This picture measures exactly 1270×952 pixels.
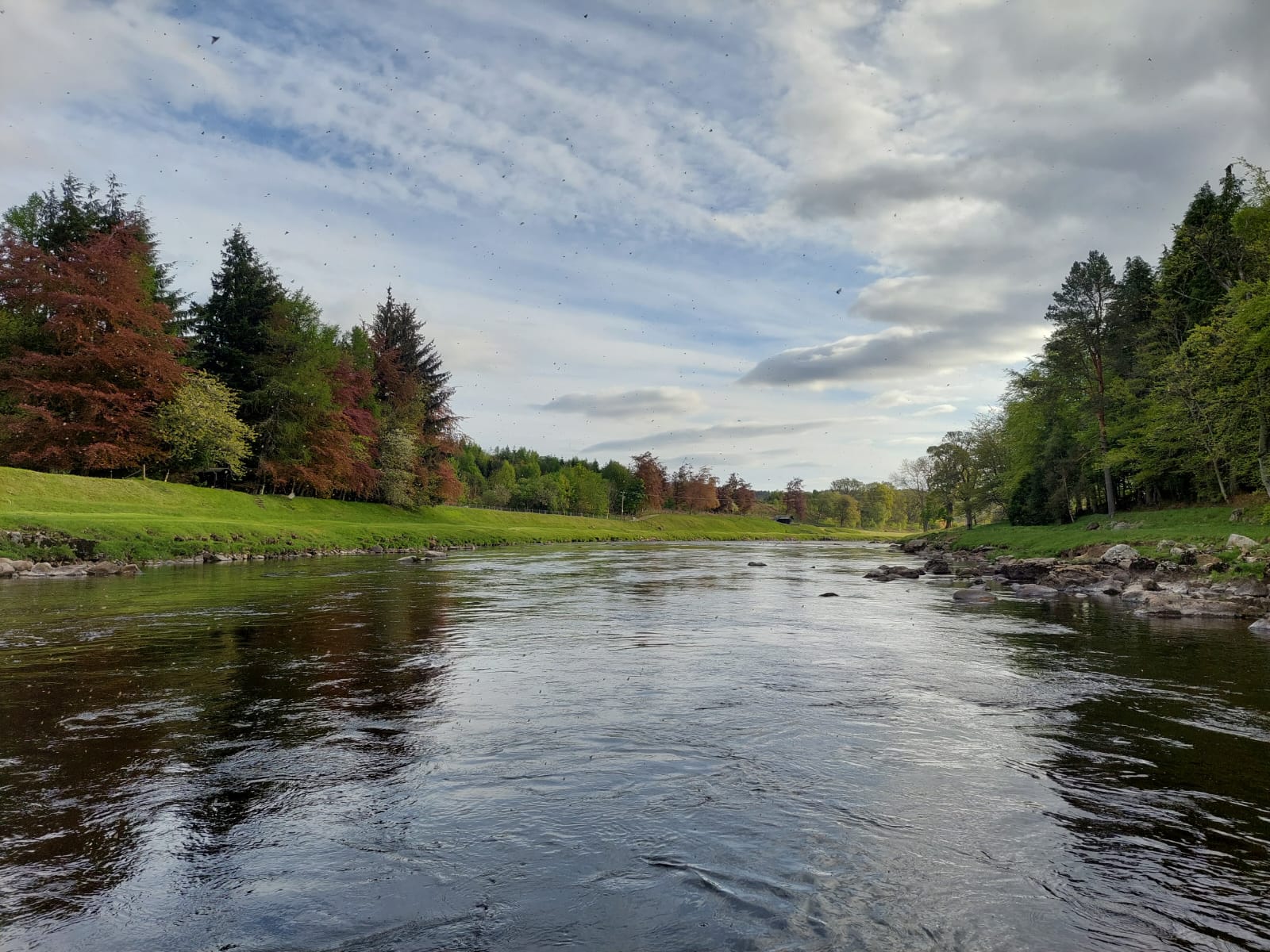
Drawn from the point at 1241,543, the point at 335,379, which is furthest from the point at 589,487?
the point at 1241,543

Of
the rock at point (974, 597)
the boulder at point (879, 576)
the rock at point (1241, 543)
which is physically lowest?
the boulder at point (879, 576)

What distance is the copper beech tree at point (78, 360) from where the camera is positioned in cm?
4141

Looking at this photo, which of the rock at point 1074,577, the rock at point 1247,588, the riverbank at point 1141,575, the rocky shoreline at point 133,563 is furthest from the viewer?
the rock at point 1074,577

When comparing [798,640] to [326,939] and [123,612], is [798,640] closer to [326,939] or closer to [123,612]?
[326,939]

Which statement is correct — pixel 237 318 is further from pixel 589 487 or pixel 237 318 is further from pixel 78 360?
pixel 589 487

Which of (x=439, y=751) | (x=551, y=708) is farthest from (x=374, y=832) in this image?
(x=551, y=708)

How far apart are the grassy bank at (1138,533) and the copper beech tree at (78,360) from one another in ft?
186

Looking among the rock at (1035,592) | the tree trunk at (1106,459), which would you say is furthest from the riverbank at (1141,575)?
the tree trunk at (1106,459)

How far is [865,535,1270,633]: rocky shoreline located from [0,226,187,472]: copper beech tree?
156 feet

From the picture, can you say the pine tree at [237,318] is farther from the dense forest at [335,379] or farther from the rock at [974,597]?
the rock at [974,597]

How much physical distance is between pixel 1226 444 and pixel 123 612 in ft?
154

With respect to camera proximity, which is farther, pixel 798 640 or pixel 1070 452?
pixel 1070 452

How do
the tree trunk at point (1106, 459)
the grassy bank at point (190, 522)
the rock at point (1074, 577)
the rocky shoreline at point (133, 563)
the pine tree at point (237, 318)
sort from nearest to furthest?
the rocky shoreline at point (133, 563), the rock at point (1074, 577), the grassy bank at point (190, 522), the tree trunk at point (1106, 459), the pine tree at point (237, 318)

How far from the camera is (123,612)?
1614 cm
